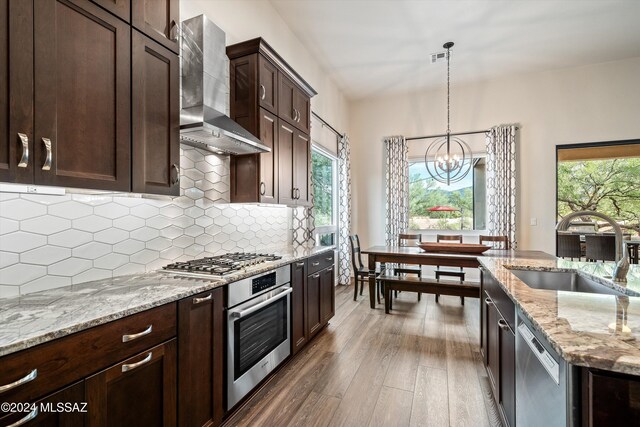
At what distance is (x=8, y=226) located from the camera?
1.29 m

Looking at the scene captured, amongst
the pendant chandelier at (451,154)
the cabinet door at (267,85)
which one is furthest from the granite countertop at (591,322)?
the pendant chandelier at (451,154)

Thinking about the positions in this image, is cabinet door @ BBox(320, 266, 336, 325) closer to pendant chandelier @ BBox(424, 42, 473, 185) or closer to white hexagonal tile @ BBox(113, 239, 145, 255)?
white hexagonal tile @ BBox(113, 239, 145, 255)

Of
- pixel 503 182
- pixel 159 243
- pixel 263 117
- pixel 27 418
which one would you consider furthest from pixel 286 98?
pixel 503 182

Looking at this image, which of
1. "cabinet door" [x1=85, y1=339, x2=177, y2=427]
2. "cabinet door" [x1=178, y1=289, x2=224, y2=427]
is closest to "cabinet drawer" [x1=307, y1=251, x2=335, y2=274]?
"cabinet door" [x1=178, y1=289, x2=224, y2=427]

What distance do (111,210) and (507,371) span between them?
2311mm

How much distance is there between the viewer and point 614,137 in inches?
173

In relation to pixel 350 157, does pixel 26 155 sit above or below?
below

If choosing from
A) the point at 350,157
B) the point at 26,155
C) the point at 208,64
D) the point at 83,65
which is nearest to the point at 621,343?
the point at 26,155

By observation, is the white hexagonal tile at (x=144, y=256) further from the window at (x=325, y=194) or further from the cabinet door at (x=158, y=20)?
the window at (x=325, y=194)

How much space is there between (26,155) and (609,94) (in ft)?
21.6

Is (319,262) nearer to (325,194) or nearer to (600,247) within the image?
(325,194)

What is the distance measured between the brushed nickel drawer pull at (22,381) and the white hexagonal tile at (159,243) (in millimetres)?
1072

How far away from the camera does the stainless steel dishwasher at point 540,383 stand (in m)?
0.79

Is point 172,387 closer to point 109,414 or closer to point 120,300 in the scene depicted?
point 109,414
